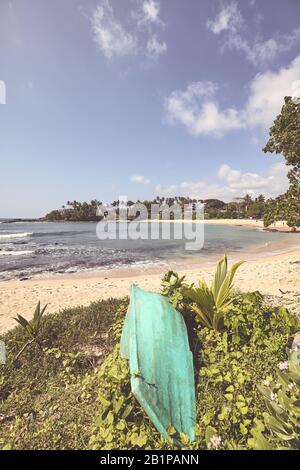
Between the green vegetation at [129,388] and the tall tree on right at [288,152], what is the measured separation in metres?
3.58

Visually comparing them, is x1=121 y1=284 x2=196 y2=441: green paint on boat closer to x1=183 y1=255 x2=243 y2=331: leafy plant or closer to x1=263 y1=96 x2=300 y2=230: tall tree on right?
x1=183 y1=255 x2=243 y2=331: leafy plant

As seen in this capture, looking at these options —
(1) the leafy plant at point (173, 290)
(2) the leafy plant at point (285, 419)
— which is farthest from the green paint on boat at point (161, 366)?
(2) the leafy plant at point (285, 419)

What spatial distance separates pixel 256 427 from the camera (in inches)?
97.0

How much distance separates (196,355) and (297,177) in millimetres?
6299

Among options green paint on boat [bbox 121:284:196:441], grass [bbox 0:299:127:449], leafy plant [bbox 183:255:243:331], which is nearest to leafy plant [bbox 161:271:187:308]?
leafy plant [bbox 183:255:243:331]

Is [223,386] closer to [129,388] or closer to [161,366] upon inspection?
[161,366]

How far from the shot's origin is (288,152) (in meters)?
6.85

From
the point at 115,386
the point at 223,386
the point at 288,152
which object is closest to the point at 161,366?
the point at 115,386

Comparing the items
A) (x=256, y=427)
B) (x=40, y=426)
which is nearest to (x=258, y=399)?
(x=256, y=427)

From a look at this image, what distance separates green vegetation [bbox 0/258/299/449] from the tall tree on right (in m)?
3.58

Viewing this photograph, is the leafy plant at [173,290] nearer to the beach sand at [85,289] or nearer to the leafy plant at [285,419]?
the leafy plant at [285,419]

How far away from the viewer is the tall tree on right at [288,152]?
654cm

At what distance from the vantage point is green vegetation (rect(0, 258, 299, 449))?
2.44 m

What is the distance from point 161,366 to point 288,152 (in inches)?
A: 274
